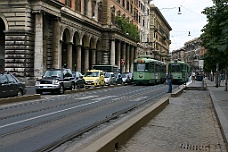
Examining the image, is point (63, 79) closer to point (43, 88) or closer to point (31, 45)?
point (43, 88)

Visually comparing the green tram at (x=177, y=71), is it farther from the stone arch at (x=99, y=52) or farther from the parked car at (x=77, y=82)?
the parked car at (x=77, y=82)

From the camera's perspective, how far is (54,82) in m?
26.4

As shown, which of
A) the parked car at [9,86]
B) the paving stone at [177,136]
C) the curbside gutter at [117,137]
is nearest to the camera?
the curbside gutter at [117,137]

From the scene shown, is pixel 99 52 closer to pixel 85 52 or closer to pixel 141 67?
pixel 85 52

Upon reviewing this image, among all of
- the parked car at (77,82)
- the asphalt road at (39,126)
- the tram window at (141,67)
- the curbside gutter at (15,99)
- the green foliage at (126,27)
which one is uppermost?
the green foliage at (126,27)

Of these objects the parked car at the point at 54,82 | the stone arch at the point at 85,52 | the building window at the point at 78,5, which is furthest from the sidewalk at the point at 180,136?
the stone arch at the point at 85,52

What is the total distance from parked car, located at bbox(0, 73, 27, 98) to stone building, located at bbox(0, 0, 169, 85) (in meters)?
15.6

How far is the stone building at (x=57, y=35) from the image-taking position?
37156 mm

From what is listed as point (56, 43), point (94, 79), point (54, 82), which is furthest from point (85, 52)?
point (54, 82)

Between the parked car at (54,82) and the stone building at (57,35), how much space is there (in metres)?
10.0

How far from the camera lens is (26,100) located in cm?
2120

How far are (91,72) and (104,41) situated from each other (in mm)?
25155

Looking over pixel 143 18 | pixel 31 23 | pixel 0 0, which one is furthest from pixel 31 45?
pixel 143 18

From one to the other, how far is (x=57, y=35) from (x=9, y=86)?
22.1 m
